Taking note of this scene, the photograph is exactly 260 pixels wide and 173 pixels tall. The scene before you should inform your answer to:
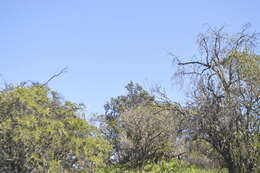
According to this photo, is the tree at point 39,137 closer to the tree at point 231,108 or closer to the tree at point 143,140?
the tree at point 231,108

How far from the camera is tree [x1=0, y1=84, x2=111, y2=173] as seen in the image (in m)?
6.77

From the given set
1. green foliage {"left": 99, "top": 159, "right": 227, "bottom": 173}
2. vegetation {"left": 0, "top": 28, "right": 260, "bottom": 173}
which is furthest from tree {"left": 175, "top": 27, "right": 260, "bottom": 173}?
green foliage {"left": 99, "top": 159, "right": 227, "bottom": 173}

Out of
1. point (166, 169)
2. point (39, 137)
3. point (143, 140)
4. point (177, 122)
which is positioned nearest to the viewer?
point (39, 137)

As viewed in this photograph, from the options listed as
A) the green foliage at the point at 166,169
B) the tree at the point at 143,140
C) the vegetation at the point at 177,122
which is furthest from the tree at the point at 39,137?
the tree at the point at 143,140

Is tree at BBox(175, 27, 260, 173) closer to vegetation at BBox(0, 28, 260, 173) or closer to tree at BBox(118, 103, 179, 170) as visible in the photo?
vegetation at BBox(0, 28, 260, 173)

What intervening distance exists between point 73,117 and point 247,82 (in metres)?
4.65

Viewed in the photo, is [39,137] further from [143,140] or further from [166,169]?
[143,140]

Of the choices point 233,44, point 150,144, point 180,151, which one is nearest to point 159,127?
point 150,144

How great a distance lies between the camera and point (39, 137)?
268 inches

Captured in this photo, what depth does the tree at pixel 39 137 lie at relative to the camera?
6.77m

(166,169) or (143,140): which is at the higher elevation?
(143,140)

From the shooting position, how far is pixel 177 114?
10.4 meters

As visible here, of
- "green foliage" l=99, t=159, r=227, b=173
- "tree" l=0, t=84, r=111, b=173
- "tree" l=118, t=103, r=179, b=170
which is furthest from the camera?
"tree" l=118, t=103, r=179, b=170

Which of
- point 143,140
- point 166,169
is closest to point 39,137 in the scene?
point 166,169
